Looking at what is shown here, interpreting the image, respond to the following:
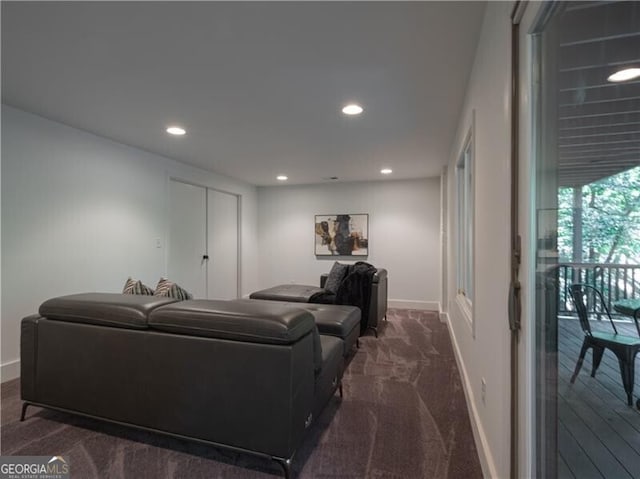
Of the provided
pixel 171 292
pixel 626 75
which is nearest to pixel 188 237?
pixel 171 292

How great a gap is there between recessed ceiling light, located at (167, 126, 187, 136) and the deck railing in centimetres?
327

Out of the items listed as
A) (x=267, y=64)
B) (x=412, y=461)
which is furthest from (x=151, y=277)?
(x=412, y=461)

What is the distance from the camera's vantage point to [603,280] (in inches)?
33.2

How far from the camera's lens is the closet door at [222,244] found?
5242 millimetres

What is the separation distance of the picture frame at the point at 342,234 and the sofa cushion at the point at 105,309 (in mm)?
4199

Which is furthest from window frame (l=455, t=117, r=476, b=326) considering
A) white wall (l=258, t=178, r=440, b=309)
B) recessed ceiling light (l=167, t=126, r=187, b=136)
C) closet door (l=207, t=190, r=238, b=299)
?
closet door (l=207, t=190, r=238, b=299)

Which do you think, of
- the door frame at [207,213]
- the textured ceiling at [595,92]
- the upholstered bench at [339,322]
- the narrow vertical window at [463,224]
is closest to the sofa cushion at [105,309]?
the upholstered bench at [339,322]

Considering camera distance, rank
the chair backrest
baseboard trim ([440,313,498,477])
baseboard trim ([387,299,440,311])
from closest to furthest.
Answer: the chair backrest
baseboard trim ([440,313,498,477])
baseboard trim ([387,299,440,311])

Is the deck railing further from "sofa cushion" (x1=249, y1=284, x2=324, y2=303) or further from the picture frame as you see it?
the picture frame

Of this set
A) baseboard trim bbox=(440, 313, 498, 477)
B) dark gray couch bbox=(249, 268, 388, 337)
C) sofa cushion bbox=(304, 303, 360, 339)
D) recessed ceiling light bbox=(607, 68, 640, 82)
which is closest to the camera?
recessed ceiling light bbox=(607, 68, 640, 82)

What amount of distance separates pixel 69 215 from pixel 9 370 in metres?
1.42

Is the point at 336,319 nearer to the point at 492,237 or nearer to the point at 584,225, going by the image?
the point at 492,237

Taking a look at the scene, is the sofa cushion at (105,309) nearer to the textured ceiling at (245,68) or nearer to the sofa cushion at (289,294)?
the textured ceiling at (245,68)

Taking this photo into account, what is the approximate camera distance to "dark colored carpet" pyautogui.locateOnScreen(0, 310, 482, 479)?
5.37 ft
